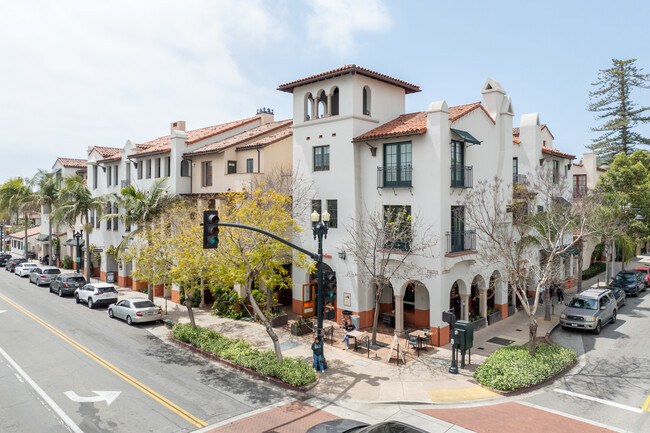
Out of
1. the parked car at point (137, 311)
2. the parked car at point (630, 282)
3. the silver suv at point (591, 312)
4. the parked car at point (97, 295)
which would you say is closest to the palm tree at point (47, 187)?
the parked car at point (97, 295)

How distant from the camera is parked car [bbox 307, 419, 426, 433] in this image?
9.76m

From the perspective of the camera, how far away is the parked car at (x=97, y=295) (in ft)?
94.9

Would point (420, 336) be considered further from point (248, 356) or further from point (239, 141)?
point (239, 141)

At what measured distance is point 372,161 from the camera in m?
22.9

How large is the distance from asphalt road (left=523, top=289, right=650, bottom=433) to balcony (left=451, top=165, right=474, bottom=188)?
896 cm

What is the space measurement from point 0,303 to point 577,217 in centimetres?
3843

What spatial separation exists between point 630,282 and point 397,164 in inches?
895

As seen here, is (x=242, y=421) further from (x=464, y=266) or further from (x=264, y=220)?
(x=464, y=266)

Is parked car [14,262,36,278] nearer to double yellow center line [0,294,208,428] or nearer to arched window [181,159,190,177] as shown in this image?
double yellow center line [0,294,208,428]

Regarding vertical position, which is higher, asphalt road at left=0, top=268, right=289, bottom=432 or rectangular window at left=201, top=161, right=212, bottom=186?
rectangular window at left=201, top=161, right=212, bottom=186

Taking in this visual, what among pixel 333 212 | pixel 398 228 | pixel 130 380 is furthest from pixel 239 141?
pixel 130 380

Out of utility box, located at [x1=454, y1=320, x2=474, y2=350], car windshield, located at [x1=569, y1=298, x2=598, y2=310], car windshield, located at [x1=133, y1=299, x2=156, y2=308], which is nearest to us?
utility box, located at [x1=454, y1=320, x2=474, y2=350]

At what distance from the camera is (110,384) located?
1588cm

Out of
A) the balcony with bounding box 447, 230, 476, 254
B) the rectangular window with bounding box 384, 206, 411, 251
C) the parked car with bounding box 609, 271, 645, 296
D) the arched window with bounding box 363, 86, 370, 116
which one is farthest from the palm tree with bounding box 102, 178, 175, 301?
the parked car with bounding box 609, 271, 645, 296
